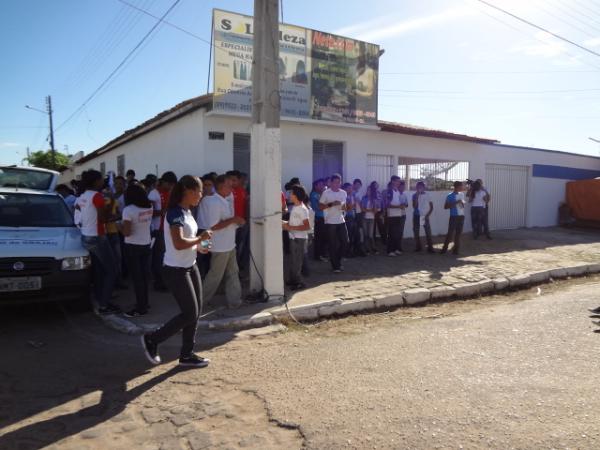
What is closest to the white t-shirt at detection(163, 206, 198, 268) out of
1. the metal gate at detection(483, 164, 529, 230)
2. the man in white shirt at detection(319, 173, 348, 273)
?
the man in white shirt at detection(319, 173, 348, 273)

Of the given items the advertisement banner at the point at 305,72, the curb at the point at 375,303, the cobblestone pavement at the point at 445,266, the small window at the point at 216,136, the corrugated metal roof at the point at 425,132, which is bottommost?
the curb at the point at 375,303

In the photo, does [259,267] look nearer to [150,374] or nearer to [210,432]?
[150,374]

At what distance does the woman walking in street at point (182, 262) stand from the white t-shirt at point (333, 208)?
4084 mm

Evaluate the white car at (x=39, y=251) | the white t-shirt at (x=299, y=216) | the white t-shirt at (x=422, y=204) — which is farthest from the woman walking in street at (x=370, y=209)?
the white car at (x=39, y=251)

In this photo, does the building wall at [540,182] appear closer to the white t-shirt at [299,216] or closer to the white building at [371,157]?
the white building at [371,157]

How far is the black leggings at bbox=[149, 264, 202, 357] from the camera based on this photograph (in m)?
3.93

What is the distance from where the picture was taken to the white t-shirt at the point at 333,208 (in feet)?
25.9

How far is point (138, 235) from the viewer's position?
218 inches

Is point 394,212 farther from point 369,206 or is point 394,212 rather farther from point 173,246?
point 173,246

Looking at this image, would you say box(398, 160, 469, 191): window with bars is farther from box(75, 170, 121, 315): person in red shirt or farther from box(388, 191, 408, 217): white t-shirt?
box(75, 170, 121, 315): person in red shirt

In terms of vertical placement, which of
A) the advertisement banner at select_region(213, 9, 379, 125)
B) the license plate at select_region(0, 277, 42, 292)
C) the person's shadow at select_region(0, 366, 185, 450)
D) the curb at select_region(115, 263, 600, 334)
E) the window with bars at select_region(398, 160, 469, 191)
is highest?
the advertisement banner at select_region(213, 9, 379, 125)

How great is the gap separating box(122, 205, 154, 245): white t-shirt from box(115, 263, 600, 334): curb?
101 cm

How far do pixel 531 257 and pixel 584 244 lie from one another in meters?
3.64

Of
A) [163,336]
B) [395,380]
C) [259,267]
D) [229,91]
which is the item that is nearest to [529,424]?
[395,380]
